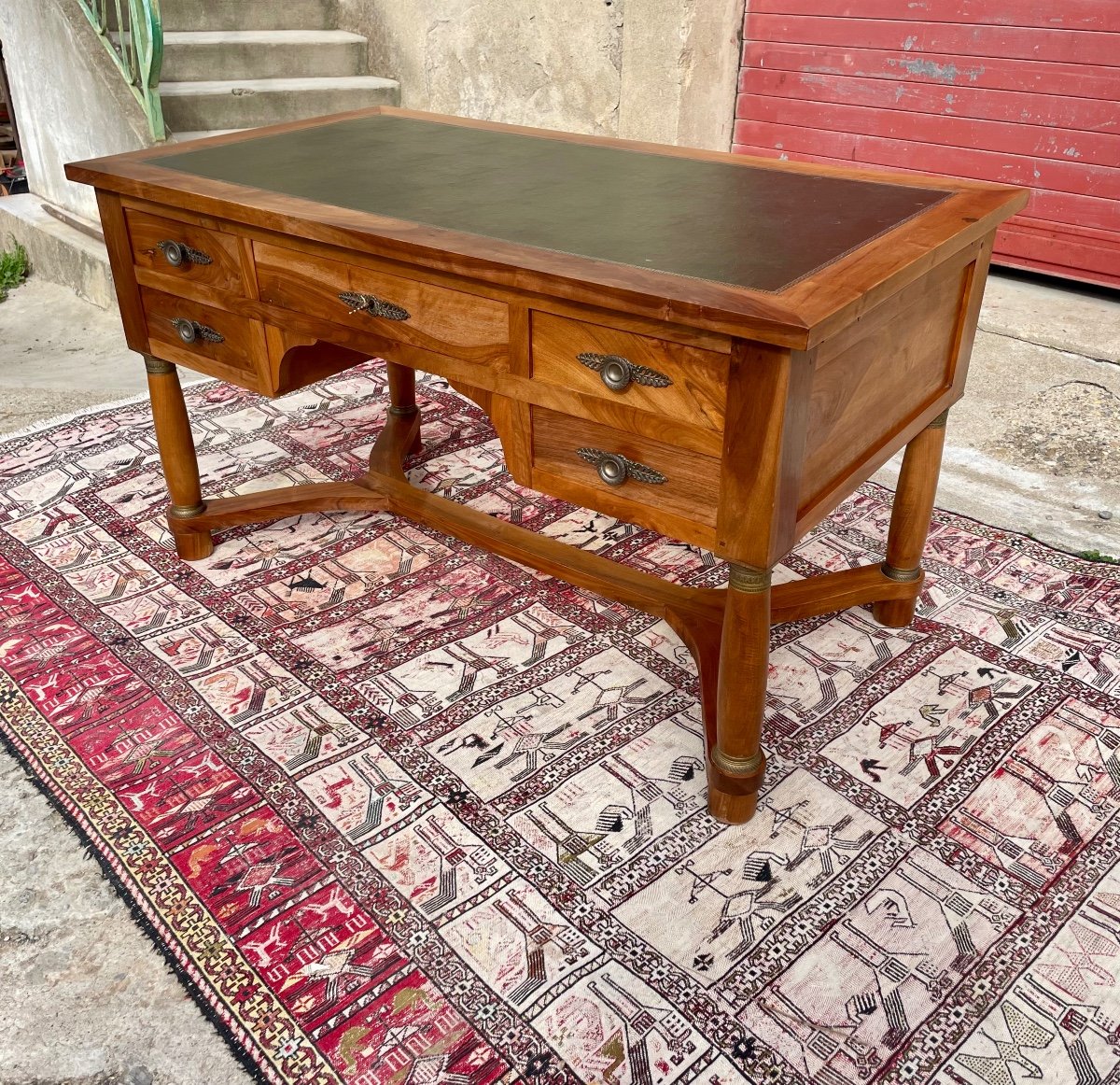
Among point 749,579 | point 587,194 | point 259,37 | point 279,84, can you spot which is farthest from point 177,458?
point 259,37

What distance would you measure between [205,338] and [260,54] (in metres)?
3.78

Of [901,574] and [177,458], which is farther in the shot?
[177,458]

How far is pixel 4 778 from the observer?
7.05ft

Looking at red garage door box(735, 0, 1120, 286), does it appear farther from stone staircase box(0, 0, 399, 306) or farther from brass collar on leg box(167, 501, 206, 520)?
brass collar on leg box(167, 501, 206, 520)

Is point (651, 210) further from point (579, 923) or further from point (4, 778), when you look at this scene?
point (4, 778)

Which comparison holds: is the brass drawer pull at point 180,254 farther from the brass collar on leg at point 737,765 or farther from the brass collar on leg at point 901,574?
the brass collar on leg at point 901,574

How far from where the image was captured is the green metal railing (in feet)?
15.1

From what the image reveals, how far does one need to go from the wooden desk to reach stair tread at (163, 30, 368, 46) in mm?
3177

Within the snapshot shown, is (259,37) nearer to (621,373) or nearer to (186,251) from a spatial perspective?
(186,251)

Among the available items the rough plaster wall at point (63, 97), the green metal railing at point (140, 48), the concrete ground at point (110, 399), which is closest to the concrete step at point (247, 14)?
the green metal railing at point (140, 48)

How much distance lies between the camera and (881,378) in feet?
6.37

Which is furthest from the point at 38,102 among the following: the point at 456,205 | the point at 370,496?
the point at 456,205

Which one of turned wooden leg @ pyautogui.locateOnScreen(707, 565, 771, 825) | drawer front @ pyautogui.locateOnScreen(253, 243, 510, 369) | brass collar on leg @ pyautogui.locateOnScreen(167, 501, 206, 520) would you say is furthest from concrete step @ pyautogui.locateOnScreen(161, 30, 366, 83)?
turned wooden leg @ pyautogui.locateOnScreen(707, 565, 771, 825)

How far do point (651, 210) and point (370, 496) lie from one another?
52.4 inches
